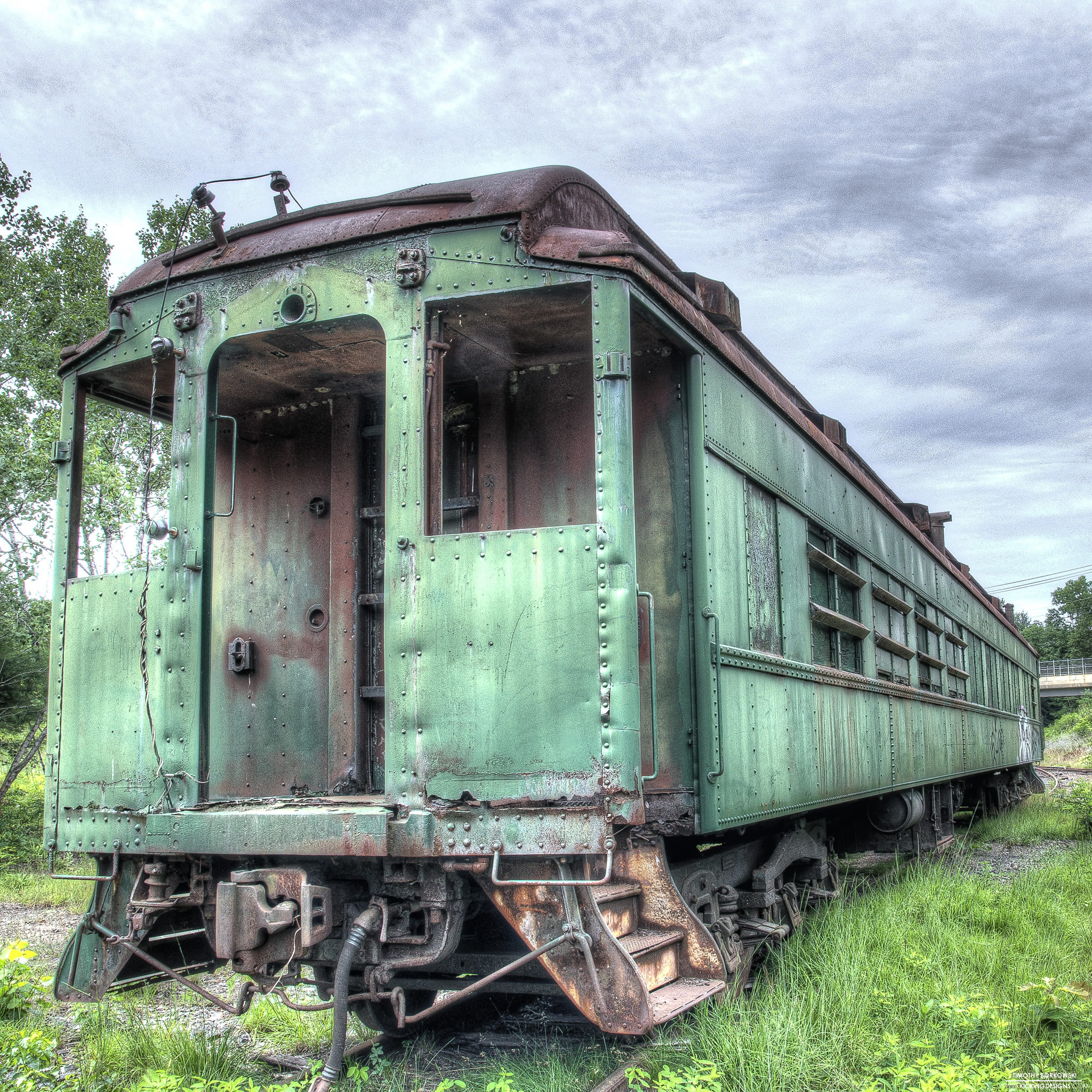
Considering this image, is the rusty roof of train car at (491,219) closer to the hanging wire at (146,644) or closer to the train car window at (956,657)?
the hanging wire at (146,644)

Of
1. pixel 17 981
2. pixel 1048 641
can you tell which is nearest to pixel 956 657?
pixel 17 981

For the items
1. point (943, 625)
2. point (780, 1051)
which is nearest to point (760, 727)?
point (780, 1051)

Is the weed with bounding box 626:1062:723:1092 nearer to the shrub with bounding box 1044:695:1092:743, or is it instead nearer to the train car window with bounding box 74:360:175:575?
the train car window with bounding box 74:360:175:575

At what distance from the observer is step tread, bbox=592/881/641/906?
3871 mm

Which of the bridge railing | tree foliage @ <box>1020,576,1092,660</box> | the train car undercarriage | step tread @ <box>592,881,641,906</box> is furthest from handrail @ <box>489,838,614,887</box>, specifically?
tree foliage @ <box>1020,576,1092,660</box>

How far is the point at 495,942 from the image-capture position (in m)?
4.79

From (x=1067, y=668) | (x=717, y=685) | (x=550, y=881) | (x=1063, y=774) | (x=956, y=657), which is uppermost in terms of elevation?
(x=1067, y=668)

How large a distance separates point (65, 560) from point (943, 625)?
9292mm

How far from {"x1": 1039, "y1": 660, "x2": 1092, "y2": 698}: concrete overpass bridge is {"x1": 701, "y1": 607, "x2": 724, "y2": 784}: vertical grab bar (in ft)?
160

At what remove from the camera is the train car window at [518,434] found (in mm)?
4938

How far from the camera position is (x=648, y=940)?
157 inches

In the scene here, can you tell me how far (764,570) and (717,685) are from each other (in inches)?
41.7

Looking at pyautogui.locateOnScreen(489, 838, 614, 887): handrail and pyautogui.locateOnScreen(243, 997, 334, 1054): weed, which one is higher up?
pyautogui.locateOnScreen(489, 838, 614, 887): handrail

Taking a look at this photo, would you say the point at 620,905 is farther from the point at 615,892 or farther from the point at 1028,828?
the point at 1028,828
